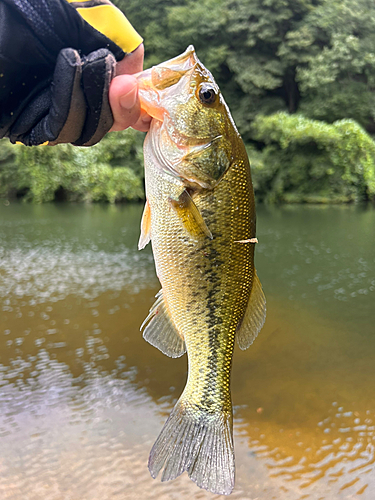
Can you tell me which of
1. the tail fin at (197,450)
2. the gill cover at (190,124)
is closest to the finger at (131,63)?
the gill cover at (190,124)

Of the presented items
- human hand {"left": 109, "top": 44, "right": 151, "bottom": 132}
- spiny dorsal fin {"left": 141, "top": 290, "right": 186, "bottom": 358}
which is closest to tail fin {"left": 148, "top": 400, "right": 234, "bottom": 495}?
spiny dorsal fin {"left": 141, "top": 290, "right": 186, "bottom": 358}

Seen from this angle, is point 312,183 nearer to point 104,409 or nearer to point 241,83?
point 241,83

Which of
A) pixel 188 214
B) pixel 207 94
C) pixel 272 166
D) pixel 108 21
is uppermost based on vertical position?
pixel 272 166

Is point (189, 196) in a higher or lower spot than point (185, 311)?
higher

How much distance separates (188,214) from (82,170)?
22.8m

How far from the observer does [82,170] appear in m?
23.2

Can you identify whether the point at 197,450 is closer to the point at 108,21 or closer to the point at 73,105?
the point at 73,105

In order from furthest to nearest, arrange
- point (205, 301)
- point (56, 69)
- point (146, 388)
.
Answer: point (146, 388) → point (205, 301) → point (56, 69)

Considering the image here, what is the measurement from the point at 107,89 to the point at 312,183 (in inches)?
955

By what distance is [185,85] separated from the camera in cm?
146

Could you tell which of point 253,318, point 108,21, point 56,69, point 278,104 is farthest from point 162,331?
point 278,104

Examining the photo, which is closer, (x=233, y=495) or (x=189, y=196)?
A: (x=189, y=196)

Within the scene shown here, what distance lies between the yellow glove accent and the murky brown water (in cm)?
278

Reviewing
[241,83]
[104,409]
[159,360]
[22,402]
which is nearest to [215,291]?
[104,409]
